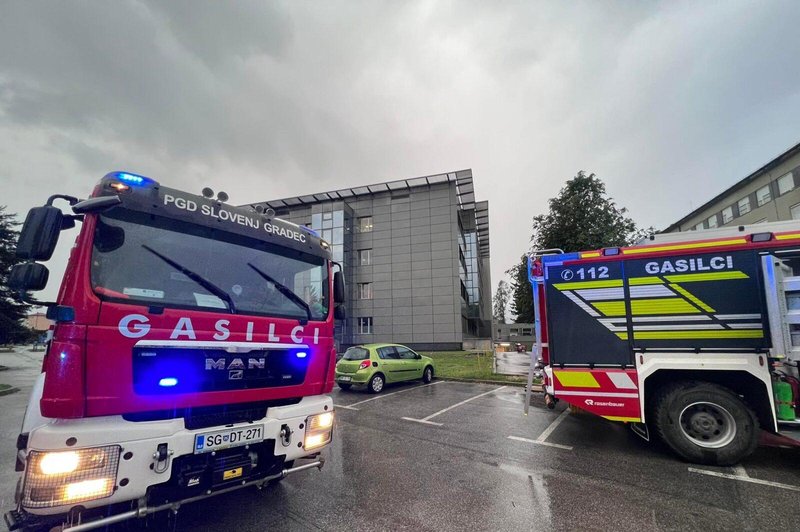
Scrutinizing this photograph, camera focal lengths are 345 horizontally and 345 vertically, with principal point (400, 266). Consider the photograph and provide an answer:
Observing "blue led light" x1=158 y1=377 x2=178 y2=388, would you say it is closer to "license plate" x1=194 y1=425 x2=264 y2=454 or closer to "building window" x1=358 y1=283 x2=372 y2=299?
"license plate" x1=194 y1=425 x2=264 y2=454

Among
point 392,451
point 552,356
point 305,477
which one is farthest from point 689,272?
point 305,477

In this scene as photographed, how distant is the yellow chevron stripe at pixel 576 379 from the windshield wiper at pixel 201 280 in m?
4.92

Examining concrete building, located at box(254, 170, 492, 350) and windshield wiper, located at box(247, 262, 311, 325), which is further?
concrete building, located at box(254, 170, 492, 350)

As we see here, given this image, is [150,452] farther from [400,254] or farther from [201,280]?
[400,254]

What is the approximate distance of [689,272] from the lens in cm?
497

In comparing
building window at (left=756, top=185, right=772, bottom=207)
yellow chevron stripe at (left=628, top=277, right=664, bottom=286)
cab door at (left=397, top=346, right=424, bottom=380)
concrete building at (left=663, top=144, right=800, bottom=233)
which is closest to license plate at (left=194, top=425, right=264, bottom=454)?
yellow chevron stripe at (left=628, top=277, right=664, bottom=286)

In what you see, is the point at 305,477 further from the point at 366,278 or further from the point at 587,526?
the point at 366,278

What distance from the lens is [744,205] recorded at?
1243 inches

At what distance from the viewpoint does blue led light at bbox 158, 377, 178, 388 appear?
2.63 meters

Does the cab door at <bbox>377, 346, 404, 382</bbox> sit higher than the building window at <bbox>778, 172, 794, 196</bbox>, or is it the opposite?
the building window at <bbox>778, 172, 794, 196</bbox>

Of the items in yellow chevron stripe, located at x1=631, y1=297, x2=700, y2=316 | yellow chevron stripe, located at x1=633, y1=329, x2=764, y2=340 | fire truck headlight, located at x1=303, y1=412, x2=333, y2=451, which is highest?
yellow chevron stripe, located at x1=631, y1=297, x2=700, y2=316

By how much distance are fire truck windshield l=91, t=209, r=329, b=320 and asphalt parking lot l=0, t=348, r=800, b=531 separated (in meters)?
1.99

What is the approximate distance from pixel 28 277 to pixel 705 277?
293 inches

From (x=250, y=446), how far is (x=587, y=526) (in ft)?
10.4
